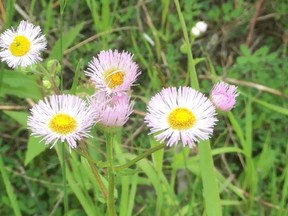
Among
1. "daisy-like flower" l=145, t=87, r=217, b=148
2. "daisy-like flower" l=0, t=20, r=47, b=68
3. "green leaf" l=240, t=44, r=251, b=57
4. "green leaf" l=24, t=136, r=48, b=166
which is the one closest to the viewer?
"daisy-like flower" l=145, t=87, r=217, b=148

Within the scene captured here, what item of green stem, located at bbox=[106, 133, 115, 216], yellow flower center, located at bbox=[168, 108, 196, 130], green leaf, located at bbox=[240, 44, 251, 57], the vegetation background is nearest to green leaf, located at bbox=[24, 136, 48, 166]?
the vegetation background

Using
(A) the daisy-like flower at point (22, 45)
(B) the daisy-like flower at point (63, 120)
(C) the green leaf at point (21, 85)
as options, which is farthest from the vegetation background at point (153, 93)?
(B) the daisy-like flower at point (63, 120)

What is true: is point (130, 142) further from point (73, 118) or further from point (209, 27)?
point (73, 118)

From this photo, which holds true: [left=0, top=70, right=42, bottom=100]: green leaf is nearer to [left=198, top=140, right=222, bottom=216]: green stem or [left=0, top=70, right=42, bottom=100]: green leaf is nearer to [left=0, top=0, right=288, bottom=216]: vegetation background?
[left=0, top=0, right=288, bottom=216]: vegetation background

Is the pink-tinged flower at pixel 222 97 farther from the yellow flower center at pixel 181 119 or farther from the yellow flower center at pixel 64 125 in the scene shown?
the yellow flower center at pixel 64 125

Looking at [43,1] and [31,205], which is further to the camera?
[43,1]

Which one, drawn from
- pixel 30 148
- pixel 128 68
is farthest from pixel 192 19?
pixel 128 68

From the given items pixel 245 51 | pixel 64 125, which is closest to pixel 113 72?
pixel 64 125

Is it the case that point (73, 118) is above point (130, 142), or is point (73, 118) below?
below
